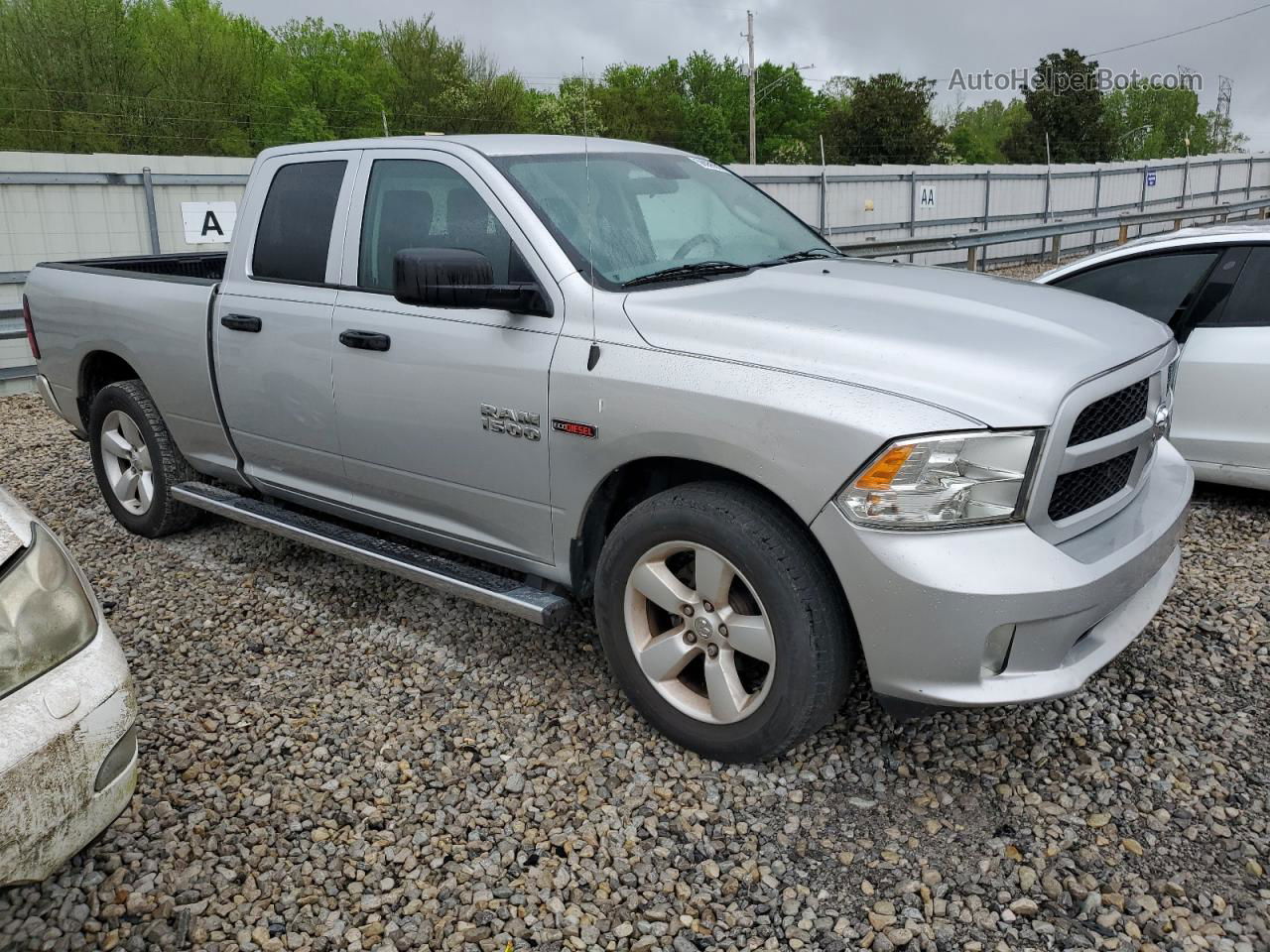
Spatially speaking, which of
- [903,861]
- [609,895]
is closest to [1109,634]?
[903,861]

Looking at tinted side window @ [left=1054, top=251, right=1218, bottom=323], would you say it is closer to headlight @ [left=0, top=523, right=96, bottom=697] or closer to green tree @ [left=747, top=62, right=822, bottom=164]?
headlight @ [left=0, top=523, right=96, bottom=697]

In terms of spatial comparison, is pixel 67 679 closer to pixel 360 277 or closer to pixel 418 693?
pixel 418 693

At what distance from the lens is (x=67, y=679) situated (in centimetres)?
238

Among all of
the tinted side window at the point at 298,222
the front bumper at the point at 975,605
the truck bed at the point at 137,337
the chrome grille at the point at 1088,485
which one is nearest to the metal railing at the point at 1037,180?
the truck bed at the point at 137,337

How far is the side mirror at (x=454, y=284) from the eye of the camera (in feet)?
10.7

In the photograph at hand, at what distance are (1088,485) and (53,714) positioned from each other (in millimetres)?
2706

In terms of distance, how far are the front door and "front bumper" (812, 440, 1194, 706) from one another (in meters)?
1.17

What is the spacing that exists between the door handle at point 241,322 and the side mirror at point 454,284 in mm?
1240

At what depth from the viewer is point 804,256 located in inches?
159

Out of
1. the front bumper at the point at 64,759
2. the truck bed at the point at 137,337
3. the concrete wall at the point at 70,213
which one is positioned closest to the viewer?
the front bumper at the point at 64,759

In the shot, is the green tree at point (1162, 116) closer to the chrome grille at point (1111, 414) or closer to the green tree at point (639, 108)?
the green tree at point (639, 108)

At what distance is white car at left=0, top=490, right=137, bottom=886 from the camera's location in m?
2.26

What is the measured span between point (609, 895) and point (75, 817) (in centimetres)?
131

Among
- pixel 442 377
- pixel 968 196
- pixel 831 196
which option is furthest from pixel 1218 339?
pixel 968 196
